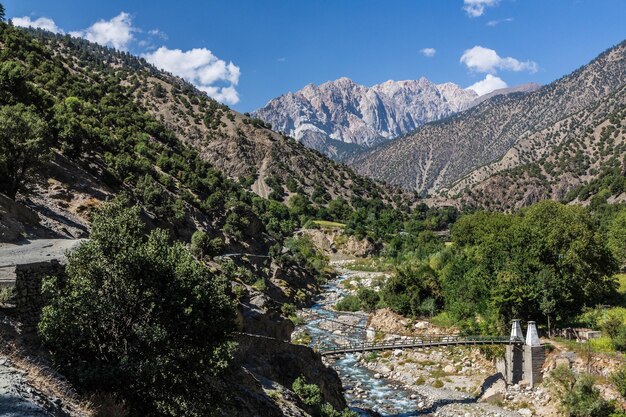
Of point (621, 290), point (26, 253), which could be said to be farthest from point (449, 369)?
point (26, 253)

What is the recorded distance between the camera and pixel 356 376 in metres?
45.8

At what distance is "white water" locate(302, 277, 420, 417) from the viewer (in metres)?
38.2

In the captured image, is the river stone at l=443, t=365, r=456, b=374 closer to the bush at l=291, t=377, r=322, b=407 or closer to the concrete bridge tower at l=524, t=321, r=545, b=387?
the concrete bridge tower at l=524, t=321, r=545, b=387

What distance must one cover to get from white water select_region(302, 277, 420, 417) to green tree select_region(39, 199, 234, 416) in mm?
22352

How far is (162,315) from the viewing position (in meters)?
16.0

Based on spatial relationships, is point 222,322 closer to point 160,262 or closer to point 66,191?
point 160,262

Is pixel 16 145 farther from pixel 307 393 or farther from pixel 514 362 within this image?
pixel 514 362

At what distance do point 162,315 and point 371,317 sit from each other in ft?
164

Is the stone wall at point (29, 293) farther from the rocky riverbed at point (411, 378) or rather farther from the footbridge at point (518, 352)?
the footbridge at point (518, 352)

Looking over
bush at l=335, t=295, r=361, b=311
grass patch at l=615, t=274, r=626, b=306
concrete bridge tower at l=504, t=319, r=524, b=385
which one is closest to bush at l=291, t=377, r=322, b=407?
concrete bridge tower at l=504, t=319, r=524, b=385

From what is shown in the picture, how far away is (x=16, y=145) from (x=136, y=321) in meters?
20.4

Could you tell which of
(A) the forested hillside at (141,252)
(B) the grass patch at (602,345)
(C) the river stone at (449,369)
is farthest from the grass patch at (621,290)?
(A) the forested hillside at (141,252)

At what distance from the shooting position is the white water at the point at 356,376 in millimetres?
38219

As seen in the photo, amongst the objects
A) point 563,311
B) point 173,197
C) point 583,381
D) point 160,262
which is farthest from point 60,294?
point 173,197
